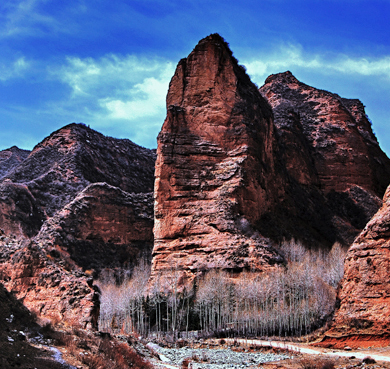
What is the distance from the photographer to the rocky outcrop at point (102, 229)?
67.4 meters

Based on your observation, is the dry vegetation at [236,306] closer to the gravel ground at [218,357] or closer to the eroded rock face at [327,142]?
the gravel ground at [218,357]

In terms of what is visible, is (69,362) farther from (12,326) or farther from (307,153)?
(307,153)

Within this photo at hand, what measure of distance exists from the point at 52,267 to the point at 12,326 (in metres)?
13.0

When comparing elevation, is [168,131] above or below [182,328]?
above

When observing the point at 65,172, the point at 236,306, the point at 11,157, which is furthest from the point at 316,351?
the point at 11,157

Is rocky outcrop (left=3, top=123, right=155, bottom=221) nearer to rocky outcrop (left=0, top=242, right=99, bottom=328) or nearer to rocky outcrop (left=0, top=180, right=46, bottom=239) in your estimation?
rocky outcrop (left=0, top=180, right=46, bottom=239)

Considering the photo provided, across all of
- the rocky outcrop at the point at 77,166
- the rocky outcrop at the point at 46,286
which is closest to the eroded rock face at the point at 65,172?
the rocky outcrop at the point at 77,166

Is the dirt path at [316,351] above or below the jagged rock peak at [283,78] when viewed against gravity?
below

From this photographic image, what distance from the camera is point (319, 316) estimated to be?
38344mm

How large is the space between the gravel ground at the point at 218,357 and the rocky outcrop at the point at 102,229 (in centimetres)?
3650

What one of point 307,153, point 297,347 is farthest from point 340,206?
point 297,347

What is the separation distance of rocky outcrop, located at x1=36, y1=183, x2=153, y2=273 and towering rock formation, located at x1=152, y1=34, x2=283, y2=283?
1826 cm

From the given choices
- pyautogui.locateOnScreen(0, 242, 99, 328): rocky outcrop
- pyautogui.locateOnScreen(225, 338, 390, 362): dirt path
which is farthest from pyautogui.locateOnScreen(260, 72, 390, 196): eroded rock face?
pyautogui.locateOnScreen(0, 242, 99, 328): rocky outcrop

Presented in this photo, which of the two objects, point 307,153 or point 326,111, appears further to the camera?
point 326,111
